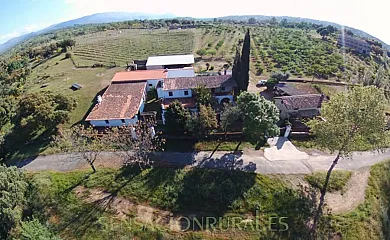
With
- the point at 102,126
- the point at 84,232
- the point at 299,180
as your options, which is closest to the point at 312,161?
the point at 299,180

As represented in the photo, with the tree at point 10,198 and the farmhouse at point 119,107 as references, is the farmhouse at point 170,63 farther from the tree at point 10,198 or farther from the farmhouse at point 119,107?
the tree at point 10,198

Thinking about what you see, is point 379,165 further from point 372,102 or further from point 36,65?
point 36,65

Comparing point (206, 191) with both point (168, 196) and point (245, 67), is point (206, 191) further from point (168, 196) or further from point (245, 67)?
point (245, 67)

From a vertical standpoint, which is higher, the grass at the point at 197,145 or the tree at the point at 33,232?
the tree at the point at 33,232

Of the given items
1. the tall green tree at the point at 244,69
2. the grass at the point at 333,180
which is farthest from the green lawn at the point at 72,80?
the grass at the point at 333,180

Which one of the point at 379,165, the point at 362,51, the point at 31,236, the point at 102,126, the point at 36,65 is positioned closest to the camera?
the point at 31,236

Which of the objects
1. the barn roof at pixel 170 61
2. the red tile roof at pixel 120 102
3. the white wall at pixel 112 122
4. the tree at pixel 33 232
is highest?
the barn roof at pixel 170 61
